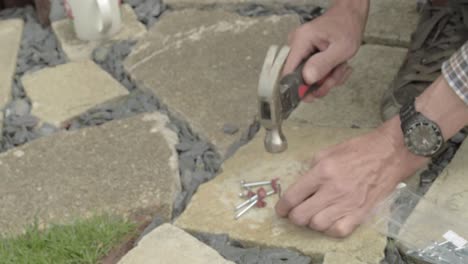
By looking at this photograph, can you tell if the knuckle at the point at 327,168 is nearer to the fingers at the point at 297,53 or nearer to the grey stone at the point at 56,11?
the fingers at the point at 297,53

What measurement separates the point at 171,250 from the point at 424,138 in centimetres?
68

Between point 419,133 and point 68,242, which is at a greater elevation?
point 419,133

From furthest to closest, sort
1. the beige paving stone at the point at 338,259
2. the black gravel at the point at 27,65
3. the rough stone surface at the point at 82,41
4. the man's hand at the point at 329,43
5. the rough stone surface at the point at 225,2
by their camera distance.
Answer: the rough stone surface at the point at 225,2 → the rough stone surface at the point at 82,41 → the black gravel at the point at 27,65 → the man's hand at the point at 329,43 → the beige paving stone at the point at 338,259

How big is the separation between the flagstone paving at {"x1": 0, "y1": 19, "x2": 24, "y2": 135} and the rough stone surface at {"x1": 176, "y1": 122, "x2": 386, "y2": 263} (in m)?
0.83

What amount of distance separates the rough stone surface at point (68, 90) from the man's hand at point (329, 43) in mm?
731

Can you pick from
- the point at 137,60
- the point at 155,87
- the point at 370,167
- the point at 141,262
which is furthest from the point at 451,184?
the point at 137,60

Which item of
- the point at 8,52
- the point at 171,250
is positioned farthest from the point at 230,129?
the point at 8,52

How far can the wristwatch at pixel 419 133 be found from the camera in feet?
5.89

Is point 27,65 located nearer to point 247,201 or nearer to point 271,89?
point 247,201

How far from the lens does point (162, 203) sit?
2.01 m

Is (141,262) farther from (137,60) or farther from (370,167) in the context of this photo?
(137,60)

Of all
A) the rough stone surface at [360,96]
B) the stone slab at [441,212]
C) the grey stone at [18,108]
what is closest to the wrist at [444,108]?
the stone slab at [441,212]

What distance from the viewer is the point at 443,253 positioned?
1778 mm

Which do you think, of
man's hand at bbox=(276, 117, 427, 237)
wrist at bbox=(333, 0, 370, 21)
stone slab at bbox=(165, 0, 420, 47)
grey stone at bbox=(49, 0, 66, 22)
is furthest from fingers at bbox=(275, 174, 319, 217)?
grey stone at bbox=(49, 0, 66, 22)
